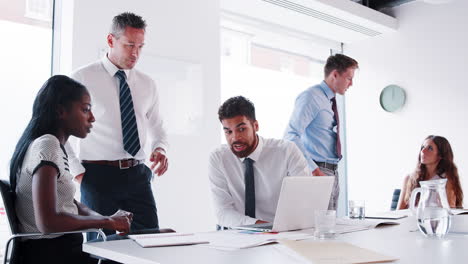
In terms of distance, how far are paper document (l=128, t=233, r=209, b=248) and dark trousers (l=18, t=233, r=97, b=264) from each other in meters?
0.36

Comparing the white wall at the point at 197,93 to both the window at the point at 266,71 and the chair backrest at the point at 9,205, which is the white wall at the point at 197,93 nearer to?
the window at the point at 266,71

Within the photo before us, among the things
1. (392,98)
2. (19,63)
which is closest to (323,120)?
(19,63)

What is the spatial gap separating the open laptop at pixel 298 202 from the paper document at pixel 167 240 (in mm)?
313

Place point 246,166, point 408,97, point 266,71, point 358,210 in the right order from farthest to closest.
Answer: point 266,71, point 408,97, point 246,166, point 358,210

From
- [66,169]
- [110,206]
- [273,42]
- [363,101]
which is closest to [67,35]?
[110,206]

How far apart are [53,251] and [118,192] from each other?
2.39 ft

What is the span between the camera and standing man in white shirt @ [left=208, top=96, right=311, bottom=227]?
2.51 meters

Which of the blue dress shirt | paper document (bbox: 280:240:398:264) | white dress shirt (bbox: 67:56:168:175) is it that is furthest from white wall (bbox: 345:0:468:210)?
paper document (bbox: 280:240:398:264)

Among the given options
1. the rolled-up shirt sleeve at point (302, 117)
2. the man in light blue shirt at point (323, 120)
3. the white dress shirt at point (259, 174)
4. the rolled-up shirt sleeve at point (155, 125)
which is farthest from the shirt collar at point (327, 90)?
the rolled-up shirt sleeve at point (155, 125)

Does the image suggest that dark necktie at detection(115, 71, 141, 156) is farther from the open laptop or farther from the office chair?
the open laptop

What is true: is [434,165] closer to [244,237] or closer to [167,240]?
[244,237]

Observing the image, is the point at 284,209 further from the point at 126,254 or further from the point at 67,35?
the point at 67,35

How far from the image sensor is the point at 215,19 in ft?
15.2

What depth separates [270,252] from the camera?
1.38 metres
